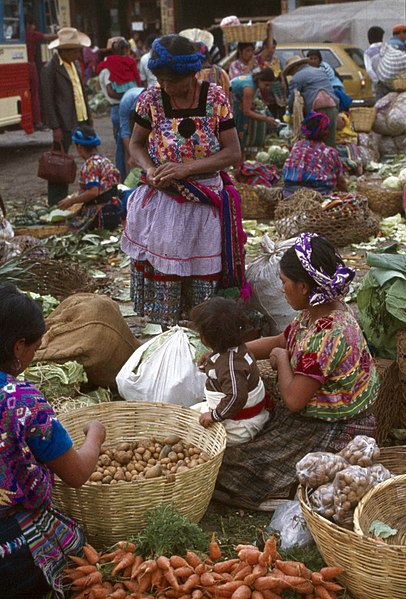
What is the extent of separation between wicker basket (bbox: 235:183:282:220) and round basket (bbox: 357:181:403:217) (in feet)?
3.56

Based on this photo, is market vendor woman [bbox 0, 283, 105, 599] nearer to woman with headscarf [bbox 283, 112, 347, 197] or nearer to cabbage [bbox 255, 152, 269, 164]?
woman with headscarf [bbox 283, 112, 347, 197]

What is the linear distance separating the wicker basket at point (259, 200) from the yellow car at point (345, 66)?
743 cm

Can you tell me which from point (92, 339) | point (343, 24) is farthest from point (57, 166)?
point (343, 24)

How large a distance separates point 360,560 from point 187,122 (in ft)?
8.69

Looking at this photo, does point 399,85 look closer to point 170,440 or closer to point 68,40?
point 68,40

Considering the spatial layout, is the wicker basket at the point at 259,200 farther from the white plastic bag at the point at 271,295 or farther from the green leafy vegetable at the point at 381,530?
the green leafy vegetable at the point at 381,530

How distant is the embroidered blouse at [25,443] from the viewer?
8.40ft

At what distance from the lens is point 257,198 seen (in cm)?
909

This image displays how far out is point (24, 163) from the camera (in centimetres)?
1440

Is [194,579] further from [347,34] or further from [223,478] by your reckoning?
[347,34]

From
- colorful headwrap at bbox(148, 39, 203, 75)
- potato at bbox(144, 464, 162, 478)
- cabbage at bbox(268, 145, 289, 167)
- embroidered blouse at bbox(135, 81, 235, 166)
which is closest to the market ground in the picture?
cabbage at bbox(268, 145, 289, 167)

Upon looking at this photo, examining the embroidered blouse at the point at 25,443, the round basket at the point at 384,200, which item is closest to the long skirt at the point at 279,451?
the embroidered blouse at the point at 25,443

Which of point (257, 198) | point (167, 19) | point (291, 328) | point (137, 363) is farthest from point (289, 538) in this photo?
point (167, 19)

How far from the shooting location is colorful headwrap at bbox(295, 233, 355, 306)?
10.8 feet
